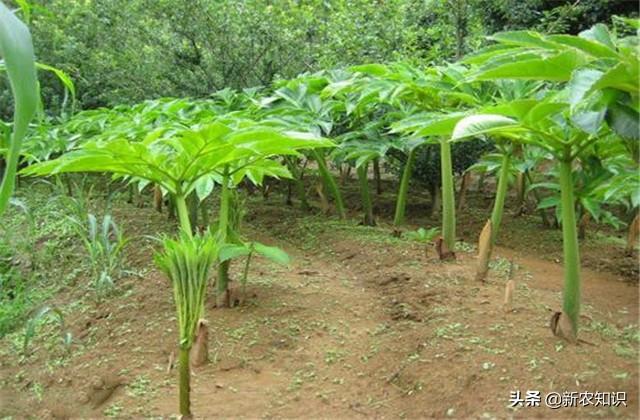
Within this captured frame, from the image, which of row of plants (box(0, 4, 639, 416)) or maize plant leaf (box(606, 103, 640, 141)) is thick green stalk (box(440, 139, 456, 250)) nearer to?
row of plants (box(0, 4, 639, 416))

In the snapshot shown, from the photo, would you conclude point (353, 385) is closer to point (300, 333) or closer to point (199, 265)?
point (300, 333)

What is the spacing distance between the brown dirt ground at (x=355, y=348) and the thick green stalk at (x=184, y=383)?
12 centimetres

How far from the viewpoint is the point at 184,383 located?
157 cm

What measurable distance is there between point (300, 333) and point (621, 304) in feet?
4.25

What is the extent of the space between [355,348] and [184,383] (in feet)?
2.54

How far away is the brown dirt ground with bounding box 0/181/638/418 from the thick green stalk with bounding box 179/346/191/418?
0.12m

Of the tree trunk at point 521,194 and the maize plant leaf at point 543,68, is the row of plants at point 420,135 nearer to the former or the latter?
the maize plant leaf at point 543,68

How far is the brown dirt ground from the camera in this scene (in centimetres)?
171

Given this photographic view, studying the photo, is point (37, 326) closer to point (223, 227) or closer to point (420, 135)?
point (223, 227)

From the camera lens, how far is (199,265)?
1.65 m

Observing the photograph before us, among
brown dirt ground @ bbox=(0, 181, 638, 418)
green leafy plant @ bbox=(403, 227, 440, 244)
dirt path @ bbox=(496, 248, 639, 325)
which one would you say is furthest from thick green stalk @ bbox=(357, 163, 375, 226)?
dirt path @ bbox=(496, 248, 639, 325)

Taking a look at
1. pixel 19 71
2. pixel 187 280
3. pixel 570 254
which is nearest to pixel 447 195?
pixel 570 254

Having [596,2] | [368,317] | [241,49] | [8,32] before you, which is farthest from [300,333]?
[596,2]

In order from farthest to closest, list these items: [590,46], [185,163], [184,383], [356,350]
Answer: [356,350]
[185,163]
[184,383]
[590,46]
